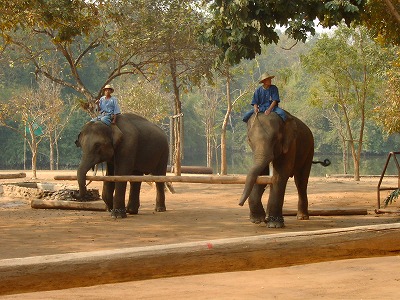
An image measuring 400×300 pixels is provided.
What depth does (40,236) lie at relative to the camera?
12.3 metres

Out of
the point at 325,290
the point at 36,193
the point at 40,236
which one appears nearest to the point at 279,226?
the point at 40,236

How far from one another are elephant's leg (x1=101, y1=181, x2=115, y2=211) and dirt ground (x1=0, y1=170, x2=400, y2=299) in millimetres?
353

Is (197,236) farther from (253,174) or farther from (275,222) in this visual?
(275,222)

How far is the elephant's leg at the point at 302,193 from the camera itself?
48.1 feet

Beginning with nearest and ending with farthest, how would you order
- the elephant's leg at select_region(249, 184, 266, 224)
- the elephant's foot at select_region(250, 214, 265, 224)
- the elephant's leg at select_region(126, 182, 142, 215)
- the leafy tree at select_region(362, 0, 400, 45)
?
the elephant's leg at select_region(249, 184, 266, 224) → the elephant's foot at select_region(250, 214, 265, 224) → the leafy tree at select_region(362, 0, 400, 45) → the elephant's leg at select_region(126, 182, 142, 215)

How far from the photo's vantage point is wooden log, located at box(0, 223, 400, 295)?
604 centimetres

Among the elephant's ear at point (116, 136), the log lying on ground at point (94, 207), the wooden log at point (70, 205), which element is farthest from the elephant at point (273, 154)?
the wooden log at point (70, 205)

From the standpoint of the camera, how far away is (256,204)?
45.0 feet

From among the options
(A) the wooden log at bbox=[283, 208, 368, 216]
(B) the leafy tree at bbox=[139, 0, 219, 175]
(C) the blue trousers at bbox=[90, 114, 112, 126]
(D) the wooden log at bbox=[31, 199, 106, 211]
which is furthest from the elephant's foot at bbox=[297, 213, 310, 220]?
(B) the leafy tree at bbox=[139, 0, 219, 175]

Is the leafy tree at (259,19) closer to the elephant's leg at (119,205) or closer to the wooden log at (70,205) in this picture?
the elephant's leg at (119,205)

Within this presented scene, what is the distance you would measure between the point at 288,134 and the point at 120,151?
3.74 m

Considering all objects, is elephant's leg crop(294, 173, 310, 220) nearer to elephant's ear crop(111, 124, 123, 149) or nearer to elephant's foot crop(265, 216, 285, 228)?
elephant's foot crop(265, 216, 285, 228)

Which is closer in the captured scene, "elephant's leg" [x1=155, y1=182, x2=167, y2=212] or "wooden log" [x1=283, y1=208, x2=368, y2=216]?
"wooden log" [x1=283, y1=208, x2=368, y2=216]

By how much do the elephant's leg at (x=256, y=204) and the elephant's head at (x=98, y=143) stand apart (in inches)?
122
